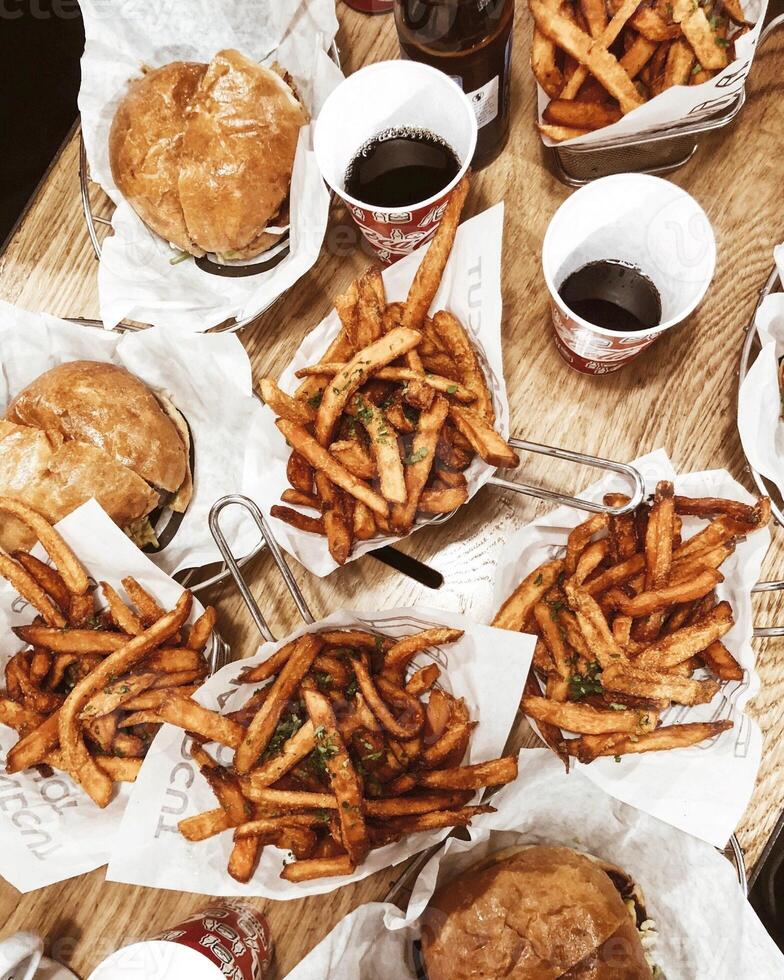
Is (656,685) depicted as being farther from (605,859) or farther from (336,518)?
(336,518)

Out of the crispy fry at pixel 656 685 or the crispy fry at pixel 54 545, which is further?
the crispy fry at pixel 54 545

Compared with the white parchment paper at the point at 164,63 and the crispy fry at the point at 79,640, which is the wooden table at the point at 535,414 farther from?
the white parchment paper at the point at 164,63

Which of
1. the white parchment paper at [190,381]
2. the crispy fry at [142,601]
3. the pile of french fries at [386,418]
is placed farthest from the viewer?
the white parchment paper at [190,381]

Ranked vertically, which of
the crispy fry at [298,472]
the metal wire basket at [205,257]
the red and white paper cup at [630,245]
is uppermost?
the metal wire basket at [205,257]

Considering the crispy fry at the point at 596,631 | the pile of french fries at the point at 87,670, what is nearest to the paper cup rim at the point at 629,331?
the crispy fry at the point at 596,631

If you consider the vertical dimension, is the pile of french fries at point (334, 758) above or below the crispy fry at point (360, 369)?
below

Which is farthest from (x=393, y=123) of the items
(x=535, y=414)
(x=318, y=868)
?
(x=318, y=868)

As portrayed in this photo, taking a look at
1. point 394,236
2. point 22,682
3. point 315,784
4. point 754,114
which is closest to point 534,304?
point 394,236
